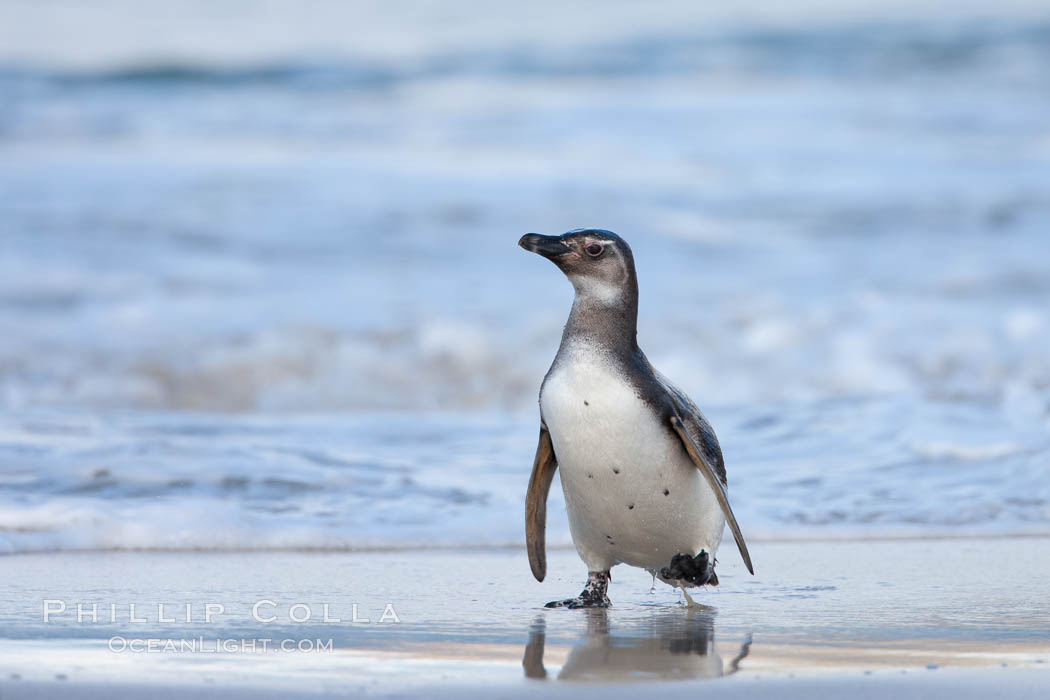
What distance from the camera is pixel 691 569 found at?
3.60 meters

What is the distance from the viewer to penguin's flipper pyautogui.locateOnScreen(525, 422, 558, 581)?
363 centimetres

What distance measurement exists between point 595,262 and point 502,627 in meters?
0.95

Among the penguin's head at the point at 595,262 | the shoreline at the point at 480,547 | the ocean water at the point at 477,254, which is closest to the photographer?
the penguin's head at the point at 595,262

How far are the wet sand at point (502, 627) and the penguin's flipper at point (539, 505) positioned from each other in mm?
105

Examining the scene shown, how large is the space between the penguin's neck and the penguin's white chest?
47mm

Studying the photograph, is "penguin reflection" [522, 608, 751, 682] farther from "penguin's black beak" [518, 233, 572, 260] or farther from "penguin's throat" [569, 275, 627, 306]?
"penguin's black beak" [518, 233, 572, 260]

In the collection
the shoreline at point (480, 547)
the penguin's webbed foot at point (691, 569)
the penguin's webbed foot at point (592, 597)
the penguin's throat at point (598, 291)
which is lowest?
the penguin's webbed foot at point (592, 597)

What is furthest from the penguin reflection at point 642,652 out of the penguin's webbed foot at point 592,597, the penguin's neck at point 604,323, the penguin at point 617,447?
the penguin's neck at point 604,323

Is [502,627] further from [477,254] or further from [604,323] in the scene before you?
[477,254]

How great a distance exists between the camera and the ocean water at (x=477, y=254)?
5.27 metres

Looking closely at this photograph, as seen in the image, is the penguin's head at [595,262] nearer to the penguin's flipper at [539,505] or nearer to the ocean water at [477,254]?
the penguin's flipper at [539,505]

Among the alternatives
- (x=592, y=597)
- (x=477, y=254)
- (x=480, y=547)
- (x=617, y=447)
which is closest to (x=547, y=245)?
(x=617, y=447)

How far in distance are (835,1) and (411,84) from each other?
8.48 metres

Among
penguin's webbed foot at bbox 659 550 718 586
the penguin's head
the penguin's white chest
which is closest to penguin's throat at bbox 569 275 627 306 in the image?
the penguin's head
